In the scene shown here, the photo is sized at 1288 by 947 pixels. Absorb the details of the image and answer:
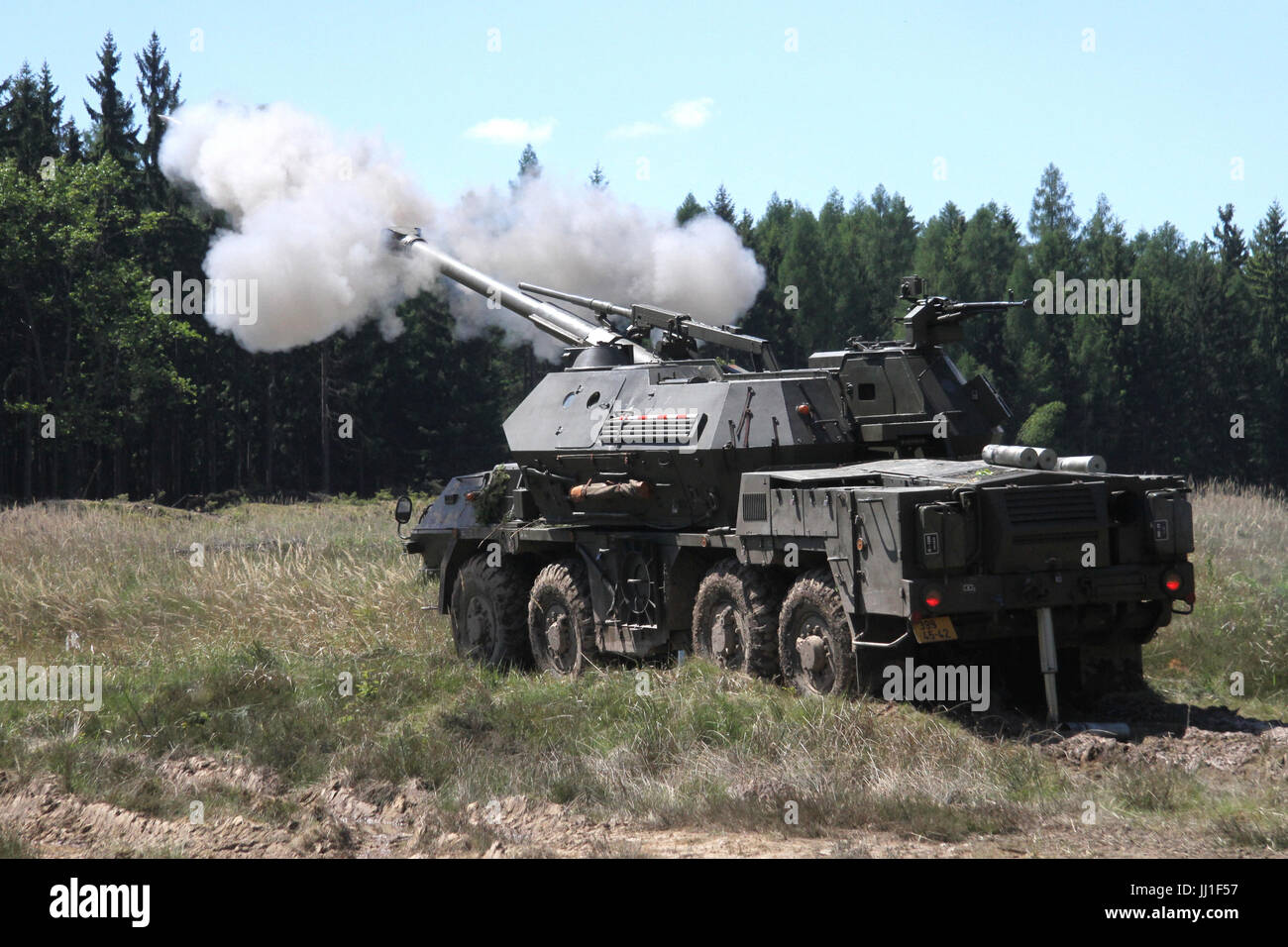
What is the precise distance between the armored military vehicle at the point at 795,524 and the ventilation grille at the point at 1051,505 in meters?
0.01

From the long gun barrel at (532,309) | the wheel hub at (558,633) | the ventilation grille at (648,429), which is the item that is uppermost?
the long gun barrel at (532,309)

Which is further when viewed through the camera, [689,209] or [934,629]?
[689,209]

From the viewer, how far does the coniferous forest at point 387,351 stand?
41.8 m

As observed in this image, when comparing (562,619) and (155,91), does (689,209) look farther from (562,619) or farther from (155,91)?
(562,619)

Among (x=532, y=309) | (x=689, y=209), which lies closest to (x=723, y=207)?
(x=689, y=209)

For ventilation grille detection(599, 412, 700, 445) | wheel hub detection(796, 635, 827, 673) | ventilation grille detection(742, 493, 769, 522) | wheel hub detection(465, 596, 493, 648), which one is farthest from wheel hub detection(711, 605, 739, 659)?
wheel hub detection(465, 596, 493, 648)

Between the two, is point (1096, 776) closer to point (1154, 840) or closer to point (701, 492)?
point (1154, 840)

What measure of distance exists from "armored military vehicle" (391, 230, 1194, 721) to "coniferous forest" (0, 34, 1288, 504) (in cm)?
1893

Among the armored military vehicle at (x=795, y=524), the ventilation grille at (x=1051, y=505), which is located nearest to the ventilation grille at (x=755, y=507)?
the armored military vehicle at (x=795, y=524)

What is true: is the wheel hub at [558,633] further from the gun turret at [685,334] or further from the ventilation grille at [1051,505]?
the ventilation grille at [1051,505]

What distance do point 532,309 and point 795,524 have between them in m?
6.90

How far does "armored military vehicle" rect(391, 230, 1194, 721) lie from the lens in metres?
10.4

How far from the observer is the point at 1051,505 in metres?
10.6

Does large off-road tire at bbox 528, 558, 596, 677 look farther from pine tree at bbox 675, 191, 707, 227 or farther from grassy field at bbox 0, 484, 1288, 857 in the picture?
pine tree at bbox 675, 191, 707, 227
